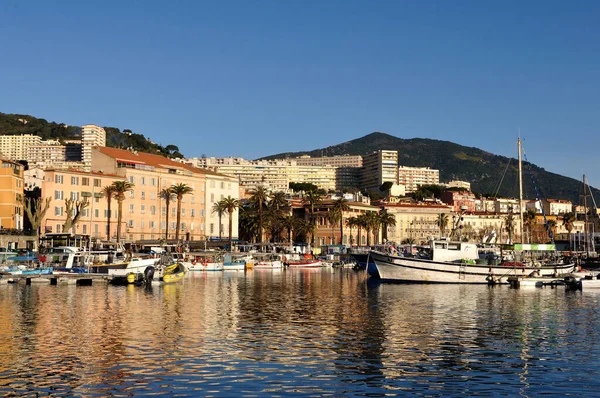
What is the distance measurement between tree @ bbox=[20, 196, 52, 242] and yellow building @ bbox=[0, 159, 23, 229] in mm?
Result: 1932

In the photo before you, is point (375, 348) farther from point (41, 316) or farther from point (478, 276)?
point (478, 276)

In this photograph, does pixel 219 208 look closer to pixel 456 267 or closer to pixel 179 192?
pixel 179 192

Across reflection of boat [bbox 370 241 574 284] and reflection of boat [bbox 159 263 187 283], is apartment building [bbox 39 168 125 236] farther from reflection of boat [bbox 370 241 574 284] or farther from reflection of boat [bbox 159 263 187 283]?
reflection of boat [bbox 370 241 574 284]

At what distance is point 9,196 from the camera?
11225 cm

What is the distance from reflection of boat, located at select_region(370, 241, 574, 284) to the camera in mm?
80000

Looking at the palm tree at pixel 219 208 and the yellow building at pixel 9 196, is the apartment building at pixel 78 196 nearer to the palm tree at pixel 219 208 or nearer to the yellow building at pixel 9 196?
the yellow building at pixel 9 196

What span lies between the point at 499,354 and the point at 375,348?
5246 millimetres

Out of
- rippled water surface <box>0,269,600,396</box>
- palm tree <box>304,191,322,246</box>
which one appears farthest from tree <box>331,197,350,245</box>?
rippled water surface <box>0,269,600,396</box>

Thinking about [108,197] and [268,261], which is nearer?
[108,197]

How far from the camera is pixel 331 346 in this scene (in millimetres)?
33906

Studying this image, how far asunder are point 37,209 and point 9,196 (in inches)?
323

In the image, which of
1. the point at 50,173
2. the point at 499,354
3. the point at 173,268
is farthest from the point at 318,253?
the point at 499,354

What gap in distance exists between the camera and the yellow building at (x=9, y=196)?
365 feet

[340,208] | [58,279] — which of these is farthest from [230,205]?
[58,279]
